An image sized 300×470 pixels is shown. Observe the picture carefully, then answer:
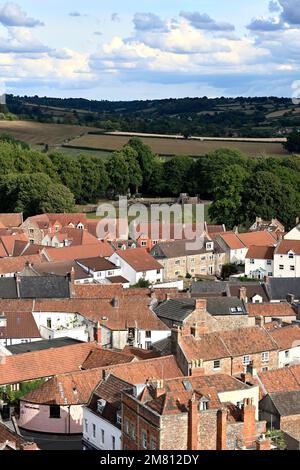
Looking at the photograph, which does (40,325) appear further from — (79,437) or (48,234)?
(48,234)

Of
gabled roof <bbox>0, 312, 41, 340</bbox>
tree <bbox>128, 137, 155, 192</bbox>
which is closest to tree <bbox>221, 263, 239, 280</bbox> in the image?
gabled roof <bbox>0, 312, 41, 340</bbox>

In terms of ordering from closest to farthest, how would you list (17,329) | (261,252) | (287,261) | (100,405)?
(100,405)
(17,329)
(287,261)
(261,252)

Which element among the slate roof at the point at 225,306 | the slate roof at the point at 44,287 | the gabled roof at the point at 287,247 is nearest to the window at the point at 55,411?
the slate roof at the point at 225,306

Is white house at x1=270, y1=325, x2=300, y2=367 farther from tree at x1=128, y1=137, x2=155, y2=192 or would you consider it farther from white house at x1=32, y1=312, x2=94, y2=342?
tree at x1=128, y1=137, x2=155, y2=192

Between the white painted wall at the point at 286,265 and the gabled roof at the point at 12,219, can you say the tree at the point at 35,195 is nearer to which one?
the gabled roof at the point at 12,219

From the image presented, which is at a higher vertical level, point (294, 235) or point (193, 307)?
point (193, 307)

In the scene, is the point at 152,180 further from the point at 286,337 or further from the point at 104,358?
the point at 104,358

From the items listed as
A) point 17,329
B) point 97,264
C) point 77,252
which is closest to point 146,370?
point 17,329
